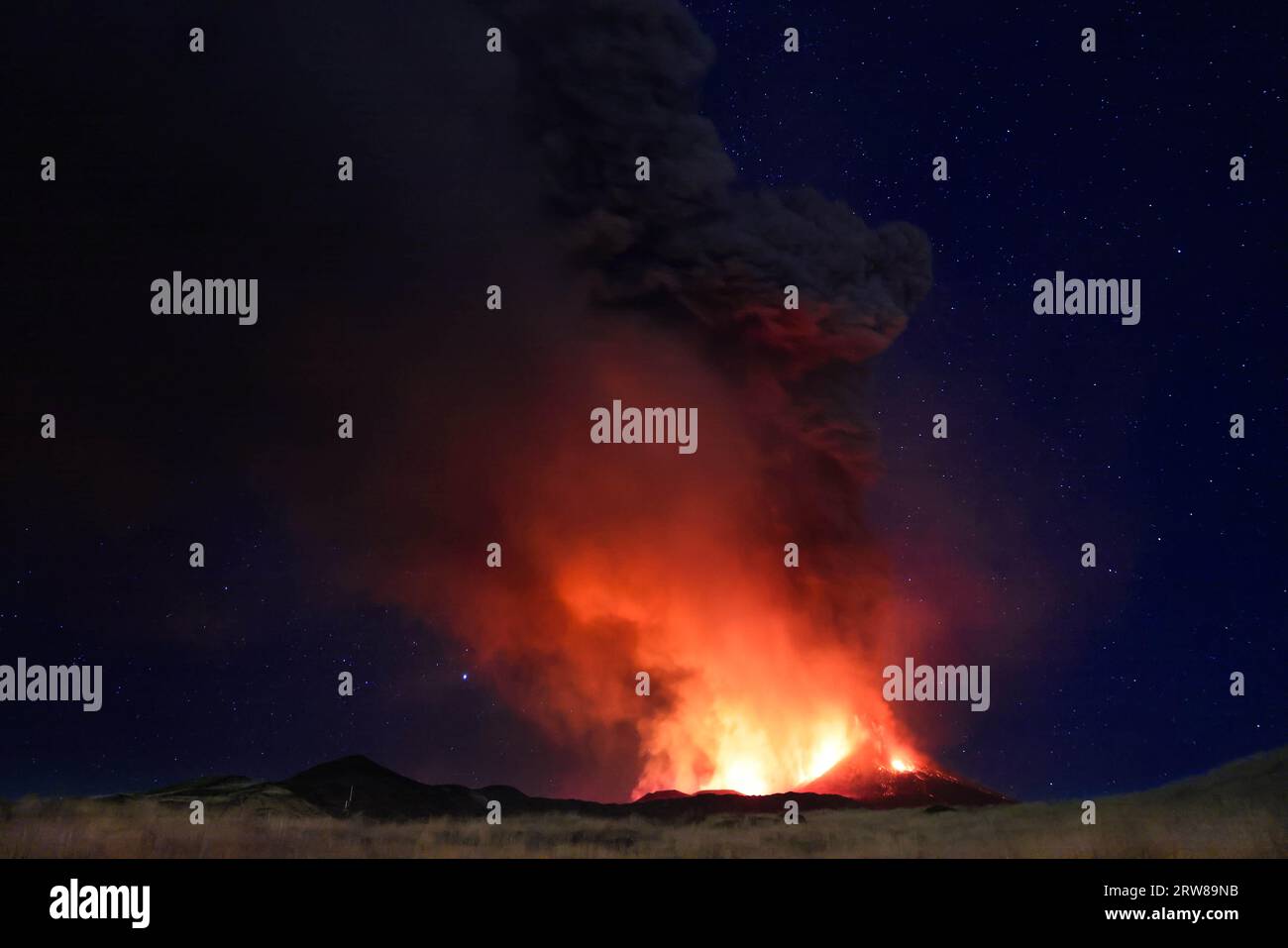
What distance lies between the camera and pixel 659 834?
59.0ft

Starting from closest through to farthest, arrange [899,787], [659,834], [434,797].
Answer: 1. [659,834]
2. [434,797]
3. [899,787]

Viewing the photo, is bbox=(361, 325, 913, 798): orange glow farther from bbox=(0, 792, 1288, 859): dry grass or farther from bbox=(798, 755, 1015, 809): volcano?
bbox=(0, 792, 1288, 859): dry grass

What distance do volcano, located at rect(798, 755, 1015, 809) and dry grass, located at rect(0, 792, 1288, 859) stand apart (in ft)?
4.57

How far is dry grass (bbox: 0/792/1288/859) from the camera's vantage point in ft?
56.6

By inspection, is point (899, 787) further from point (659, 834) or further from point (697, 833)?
point (659, 834)

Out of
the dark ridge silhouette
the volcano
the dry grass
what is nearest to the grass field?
the dry grass

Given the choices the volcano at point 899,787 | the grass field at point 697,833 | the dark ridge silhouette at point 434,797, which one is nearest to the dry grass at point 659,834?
the grass field at point 697,833

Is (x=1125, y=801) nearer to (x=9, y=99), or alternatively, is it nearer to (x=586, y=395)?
(x=586, y=395)

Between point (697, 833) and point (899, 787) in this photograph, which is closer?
point (697, 833)

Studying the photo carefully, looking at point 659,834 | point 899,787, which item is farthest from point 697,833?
point 899,787

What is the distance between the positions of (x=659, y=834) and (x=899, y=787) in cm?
453

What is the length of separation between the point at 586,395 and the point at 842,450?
4429 millimetres
